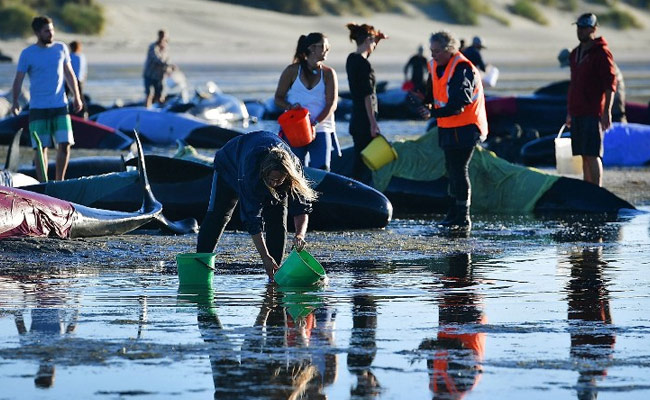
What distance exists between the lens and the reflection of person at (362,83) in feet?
43.9

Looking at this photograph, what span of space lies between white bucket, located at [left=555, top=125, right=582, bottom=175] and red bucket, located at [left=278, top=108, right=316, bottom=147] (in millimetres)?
4018

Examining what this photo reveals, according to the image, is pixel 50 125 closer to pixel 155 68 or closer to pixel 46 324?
pixel 46 324

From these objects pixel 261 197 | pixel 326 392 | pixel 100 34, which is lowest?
pixel 326 392

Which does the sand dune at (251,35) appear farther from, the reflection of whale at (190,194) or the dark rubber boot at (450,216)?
the dark rubber boot at (450,216)

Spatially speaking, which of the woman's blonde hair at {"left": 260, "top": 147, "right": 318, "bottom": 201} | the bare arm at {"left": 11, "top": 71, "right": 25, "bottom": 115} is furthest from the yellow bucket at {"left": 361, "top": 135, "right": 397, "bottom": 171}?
the woman's blonde hair at {"left": 260, "top": 147, "right": 318, "bottom": 201}

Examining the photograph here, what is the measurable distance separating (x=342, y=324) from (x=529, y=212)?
663 cm

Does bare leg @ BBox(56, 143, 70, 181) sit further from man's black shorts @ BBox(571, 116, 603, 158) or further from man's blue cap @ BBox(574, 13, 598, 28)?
man's blue cap @ BBox(574, 13, 598, 28)

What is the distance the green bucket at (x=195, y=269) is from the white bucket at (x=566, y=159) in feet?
23.0

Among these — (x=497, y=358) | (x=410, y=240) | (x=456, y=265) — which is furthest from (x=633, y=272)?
(x=497, y=358)

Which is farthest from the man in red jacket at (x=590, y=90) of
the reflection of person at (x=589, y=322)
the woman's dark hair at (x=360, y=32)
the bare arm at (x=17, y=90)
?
the bare arm at (x=17, y=90)

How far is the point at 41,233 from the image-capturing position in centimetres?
1130

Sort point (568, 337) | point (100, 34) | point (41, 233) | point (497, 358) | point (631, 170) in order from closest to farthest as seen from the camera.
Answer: point (497, 358) → point (568, 337) → point (41, 233) → point (631, 170) → point (100, 34)

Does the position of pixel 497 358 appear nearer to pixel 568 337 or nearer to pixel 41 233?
pixel 568 337

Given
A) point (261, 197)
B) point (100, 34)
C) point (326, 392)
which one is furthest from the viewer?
point (100, 34)
